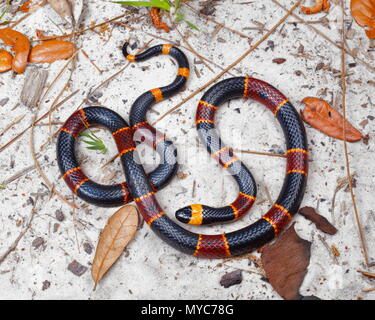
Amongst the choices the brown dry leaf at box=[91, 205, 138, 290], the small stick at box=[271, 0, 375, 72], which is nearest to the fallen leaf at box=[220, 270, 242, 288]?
the brown dry leaf at box=[91, 205, 138, 290]

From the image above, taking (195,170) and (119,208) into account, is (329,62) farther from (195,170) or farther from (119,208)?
(119,208)

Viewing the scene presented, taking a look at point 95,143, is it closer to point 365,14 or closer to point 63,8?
point 63,8

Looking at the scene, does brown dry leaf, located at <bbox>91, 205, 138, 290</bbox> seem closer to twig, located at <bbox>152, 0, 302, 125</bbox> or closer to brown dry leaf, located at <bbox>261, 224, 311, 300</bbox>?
twig, located at <bbox>152, 0, 302, 125</bbox>

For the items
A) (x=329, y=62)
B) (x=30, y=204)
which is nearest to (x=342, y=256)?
(x=329, y=62)

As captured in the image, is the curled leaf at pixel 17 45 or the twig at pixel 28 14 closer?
the curled leaf at pixel 17 45

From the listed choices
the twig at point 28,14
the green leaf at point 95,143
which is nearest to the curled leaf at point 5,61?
the twig at point 28,14

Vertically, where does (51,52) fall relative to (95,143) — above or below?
above

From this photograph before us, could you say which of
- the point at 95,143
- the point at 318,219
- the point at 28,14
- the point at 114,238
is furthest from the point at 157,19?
the point at 318,219

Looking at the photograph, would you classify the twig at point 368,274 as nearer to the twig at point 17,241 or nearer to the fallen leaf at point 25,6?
the twig at point 17,241
